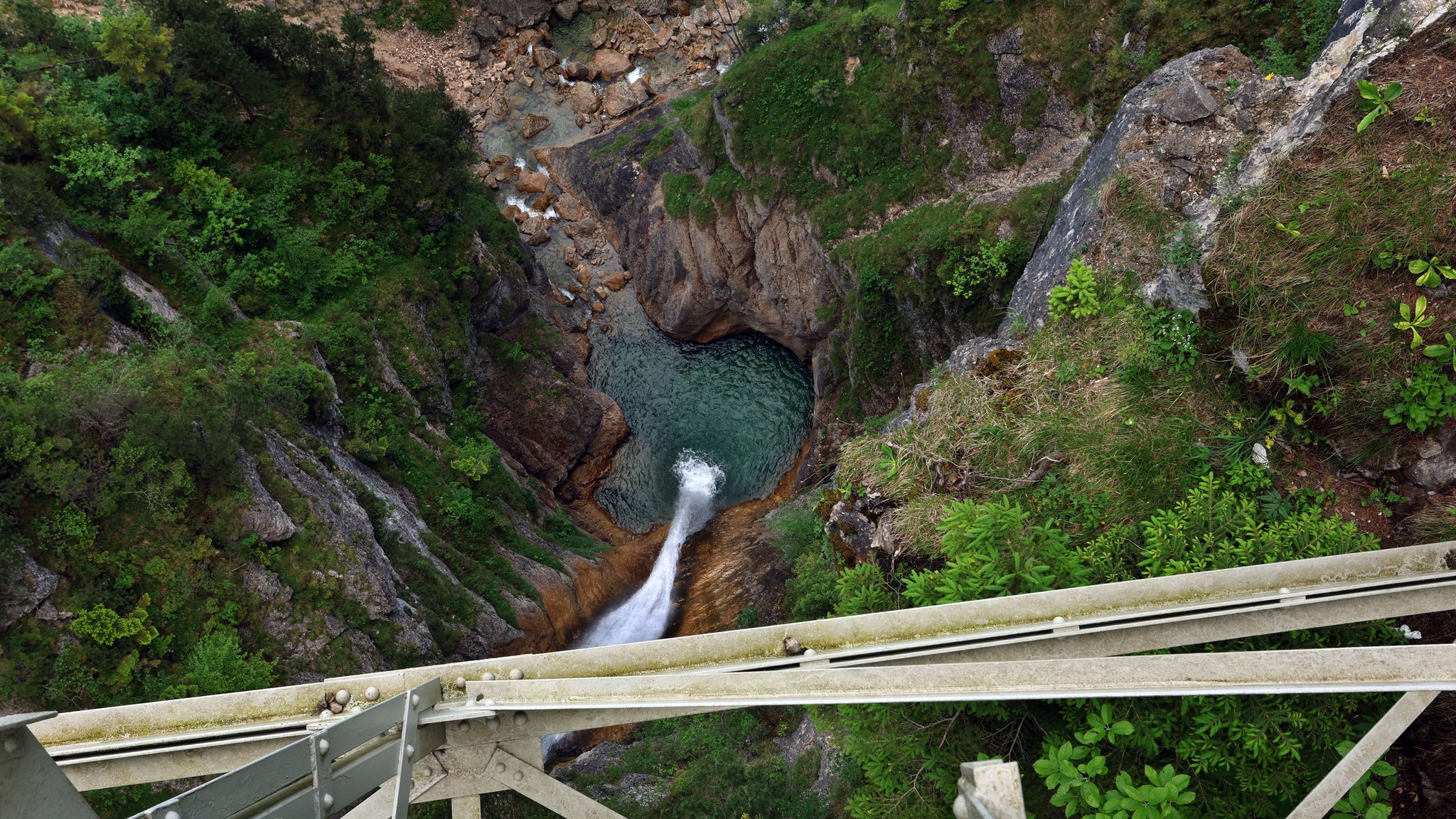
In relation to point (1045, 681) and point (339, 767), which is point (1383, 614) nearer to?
point (1045, 681)

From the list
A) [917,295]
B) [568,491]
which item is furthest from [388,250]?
[917,295]

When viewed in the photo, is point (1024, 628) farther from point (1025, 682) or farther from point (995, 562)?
point (995, 562)

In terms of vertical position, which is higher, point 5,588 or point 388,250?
point 388,250

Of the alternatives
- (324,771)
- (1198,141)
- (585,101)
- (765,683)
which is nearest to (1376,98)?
(1198,141)

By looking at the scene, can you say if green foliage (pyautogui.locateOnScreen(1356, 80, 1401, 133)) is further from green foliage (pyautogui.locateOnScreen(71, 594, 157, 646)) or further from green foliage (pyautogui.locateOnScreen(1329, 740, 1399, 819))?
green foliage (pyautogui.locateOnScreen(71, 594, 157, 646))

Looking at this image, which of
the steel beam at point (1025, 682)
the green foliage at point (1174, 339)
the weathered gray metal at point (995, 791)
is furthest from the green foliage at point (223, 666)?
the green foliage at point (1174, 339)
